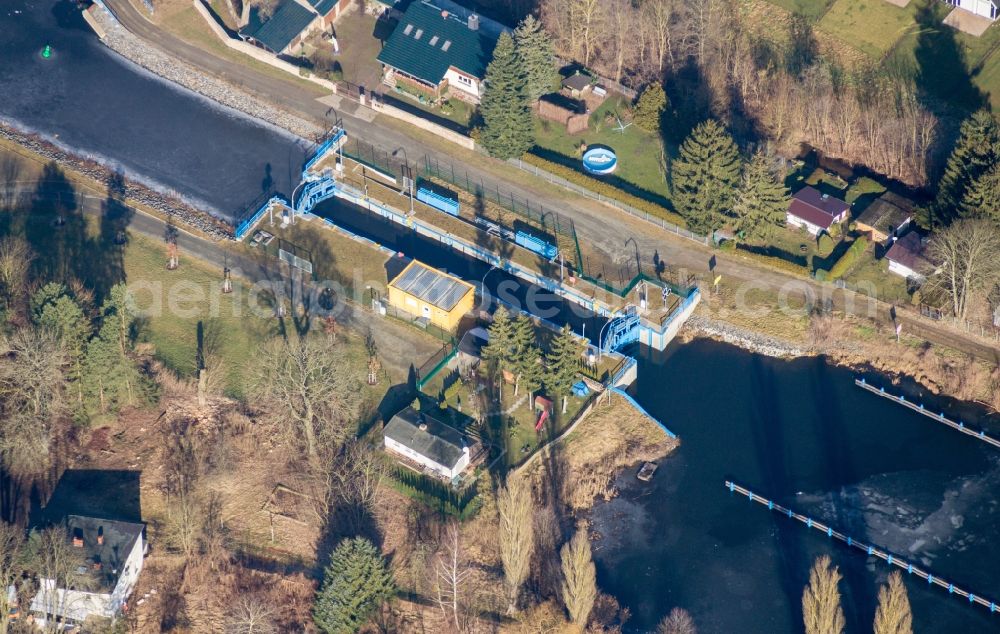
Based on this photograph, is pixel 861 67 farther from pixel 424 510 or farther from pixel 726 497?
pixel 424 510

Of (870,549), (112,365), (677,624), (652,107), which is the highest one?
(652,107)

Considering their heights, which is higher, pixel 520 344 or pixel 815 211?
pixel 815 211

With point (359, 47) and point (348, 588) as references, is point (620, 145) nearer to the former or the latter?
point (359, 47)

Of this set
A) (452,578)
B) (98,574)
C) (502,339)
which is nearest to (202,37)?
(502,339)

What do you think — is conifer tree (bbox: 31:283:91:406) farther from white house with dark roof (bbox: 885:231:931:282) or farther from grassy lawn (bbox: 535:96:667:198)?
white house with dark roof (bbox: 885:231:931:282)

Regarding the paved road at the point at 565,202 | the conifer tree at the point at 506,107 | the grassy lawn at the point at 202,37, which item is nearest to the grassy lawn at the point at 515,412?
the paved road at the point at 565,202

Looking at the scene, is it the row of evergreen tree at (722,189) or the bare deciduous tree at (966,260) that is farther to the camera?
the row of evergreen tree at (722,189)

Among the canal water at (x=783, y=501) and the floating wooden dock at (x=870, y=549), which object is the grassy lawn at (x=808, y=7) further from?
the floating wooden dock at (x=870, y=549)
